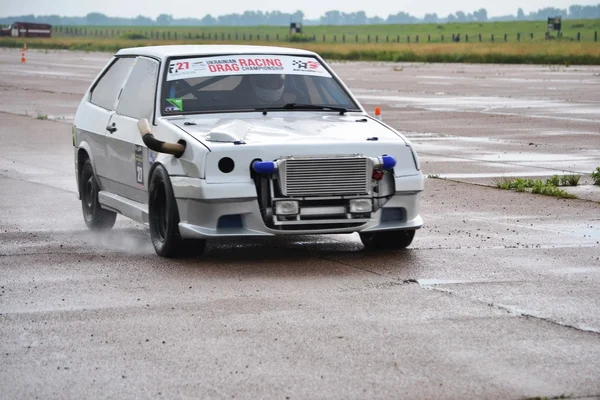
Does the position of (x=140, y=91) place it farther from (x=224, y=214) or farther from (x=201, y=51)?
(x=224, y=214)

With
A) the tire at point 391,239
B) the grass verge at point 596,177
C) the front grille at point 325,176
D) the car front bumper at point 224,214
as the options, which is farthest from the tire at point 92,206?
the grass verge at point 596,177

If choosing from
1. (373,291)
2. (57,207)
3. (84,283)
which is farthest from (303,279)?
(57,207)

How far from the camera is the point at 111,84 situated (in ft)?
37.4

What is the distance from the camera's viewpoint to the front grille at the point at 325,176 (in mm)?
9070

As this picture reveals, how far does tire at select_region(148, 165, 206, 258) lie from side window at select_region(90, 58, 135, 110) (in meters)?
1.58

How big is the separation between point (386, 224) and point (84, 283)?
2.27 meters

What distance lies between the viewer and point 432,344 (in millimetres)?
6602

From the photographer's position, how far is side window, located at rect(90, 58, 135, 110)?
11125 mm

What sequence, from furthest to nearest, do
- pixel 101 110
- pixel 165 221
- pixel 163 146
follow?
1. pixel 101 110
2. pixel 165 221
3. pixel 163 146

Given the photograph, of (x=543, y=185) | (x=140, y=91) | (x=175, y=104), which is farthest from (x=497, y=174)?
(x=175, y=104)

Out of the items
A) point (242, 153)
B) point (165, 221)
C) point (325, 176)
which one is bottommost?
point (165, 221)

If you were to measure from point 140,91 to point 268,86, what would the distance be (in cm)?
105

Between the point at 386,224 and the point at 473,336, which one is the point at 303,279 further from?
the point at 473,336

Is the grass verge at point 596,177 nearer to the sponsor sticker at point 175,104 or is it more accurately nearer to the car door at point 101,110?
the car door at point 101,110
